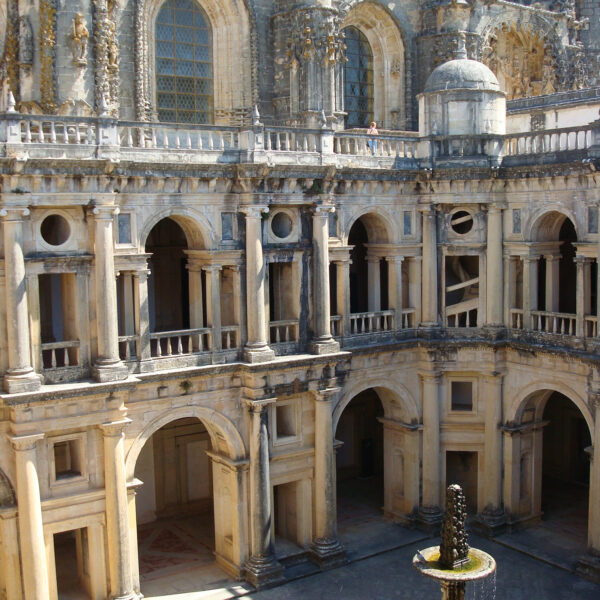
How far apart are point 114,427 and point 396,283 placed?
35.1ft

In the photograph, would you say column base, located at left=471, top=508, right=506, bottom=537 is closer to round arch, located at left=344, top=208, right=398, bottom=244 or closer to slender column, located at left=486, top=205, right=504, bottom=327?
slender column, located at left=486, top=205, right=504, bottom=327

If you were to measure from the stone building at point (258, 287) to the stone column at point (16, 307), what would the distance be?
6cm

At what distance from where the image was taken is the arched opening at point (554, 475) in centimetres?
2928

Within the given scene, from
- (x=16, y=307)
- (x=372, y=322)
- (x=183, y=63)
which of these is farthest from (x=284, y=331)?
(x=183, y=63)

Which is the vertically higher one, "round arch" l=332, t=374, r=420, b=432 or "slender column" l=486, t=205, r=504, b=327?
"slender column" l=486, t=205, r=504, b=327

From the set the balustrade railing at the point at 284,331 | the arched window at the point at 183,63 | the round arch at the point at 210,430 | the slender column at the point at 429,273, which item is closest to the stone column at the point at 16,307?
the round arch at the point at 210,430

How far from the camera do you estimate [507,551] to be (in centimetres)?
2852

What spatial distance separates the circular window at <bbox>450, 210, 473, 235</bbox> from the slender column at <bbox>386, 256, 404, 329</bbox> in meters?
2.17

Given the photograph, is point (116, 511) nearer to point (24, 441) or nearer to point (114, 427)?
point (114, 427)

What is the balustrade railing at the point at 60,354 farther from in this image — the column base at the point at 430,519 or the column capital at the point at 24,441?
the column base at the point at 430,519

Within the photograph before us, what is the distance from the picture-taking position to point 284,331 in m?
28.0

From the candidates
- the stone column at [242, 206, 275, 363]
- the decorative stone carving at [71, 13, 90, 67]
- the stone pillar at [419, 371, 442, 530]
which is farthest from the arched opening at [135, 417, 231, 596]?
the decorative stone carving at [71, 13, 90, 67]

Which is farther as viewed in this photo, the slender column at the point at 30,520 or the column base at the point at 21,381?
the slender column at the point at 30,520

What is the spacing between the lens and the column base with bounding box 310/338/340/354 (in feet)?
89.6
